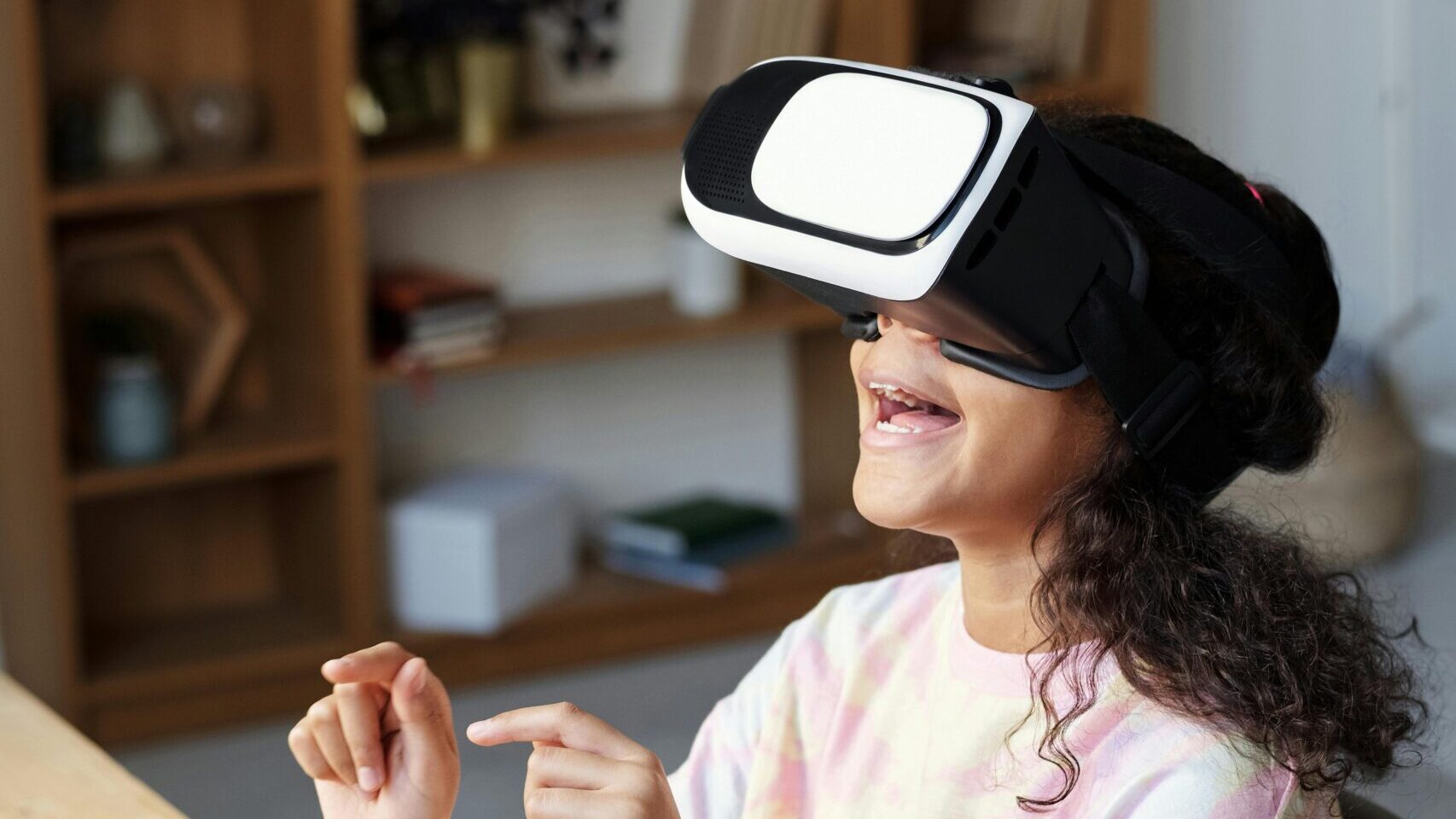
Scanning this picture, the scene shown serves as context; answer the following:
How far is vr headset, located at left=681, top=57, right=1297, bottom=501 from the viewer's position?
41.9 inches

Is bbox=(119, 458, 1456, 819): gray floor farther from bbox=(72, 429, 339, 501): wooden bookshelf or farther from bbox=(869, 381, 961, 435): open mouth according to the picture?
bbox=(869, 381, 961, 435): open mouth

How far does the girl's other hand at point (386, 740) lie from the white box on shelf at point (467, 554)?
2.06 metres

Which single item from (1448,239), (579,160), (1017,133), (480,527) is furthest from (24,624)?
(1448,239)

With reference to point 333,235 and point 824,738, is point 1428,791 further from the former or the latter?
point 333,235

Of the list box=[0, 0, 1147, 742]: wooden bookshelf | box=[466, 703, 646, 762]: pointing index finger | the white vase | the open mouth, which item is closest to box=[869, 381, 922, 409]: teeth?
the open mouth

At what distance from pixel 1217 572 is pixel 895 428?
0.24 metres

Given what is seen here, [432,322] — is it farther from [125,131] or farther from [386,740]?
[386,740]

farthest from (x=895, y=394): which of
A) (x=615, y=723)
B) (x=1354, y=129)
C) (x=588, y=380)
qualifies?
(x=1354, y=129)

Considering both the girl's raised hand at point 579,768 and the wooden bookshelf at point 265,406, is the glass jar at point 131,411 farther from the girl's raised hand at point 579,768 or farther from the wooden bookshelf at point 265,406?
the girl's raised hand at point 579,768

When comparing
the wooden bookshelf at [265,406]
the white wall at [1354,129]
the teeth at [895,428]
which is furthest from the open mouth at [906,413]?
the white wall at [1354,129]

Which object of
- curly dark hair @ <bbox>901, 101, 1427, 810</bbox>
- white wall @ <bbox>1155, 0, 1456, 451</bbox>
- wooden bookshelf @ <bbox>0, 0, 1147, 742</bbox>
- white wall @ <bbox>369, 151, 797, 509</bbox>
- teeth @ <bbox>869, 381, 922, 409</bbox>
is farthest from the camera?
white wall @ <bbox>1155, 0, 1456, 451</bbox>

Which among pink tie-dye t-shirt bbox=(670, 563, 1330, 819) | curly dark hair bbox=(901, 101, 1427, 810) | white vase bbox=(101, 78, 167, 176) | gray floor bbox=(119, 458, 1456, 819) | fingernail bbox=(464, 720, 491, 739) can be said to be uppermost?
curly dark hair bbox=(901, 101, 1427, 810)

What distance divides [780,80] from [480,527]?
7.30 feet

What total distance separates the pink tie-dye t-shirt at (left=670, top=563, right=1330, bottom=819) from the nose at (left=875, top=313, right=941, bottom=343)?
9.9 inches
